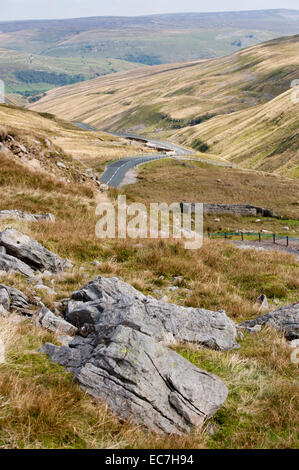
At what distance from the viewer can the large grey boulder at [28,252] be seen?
10617mm

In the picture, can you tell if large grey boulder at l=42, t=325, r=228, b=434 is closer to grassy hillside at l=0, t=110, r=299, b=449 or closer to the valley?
the valley

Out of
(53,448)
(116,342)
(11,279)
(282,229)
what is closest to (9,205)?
(11,279)

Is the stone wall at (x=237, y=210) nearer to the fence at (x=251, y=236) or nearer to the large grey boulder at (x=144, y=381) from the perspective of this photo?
A: the fence at (x=251, y=236)

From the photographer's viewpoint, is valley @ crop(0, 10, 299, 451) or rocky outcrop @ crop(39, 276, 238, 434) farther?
rocky outcrop @ crop(39, 276, 238, 434)

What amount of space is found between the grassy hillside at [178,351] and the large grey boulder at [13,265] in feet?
1.93

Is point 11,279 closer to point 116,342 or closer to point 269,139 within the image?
point 116,342

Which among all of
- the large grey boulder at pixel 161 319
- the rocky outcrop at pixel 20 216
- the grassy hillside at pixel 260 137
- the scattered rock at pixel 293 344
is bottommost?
the grassy hillside at pixel 260 137

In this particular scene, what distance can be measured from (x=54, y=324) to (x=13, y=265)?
→ 10.2 ft

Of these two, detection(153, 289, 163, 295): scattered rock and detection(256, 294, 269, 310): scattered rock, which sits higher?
detection(153, 289, 163, 295): scattered rock

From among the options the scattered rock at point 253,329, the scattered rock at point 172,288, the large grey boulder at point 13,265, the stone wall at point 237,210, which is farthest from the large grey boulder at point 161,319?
the stone wall at point 237,210

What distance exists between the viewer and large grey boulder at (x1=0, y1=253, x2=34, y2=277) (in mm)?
A: 9594

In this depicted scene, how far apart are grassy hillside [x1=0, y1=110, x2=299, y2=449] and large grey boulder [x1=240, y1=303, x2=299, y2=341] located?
44 cm

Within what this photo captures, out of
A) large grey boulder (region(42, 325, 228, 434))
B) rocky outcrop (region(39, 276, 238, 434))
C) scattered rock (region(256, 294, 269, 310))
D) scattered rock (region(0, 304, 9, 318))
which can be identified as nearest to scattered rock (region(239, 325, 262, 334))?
scattered rock (region(256, 294, 269, 310))

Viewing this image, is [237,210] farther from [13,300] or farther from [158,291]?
[13,300]
